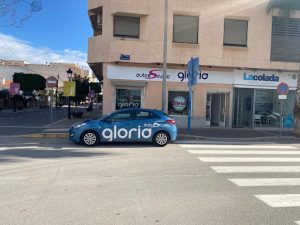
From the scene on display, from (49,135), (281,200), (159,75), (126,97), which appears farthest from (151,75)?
(281,200)

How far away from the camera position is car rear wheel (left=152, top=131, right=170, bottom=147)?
12773mm

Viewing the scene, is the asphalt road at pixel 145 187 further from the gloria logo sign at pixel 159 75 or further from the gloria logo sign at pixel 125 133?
the gloria logo sign at pixel 159 75

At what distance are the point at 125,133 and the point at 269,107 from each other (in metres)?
12.5

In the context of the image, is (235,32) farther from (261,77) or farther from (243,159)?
(243,159)

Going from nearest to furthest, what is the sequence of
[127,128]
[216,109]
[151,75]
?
[127,128] < [151,75] < [216,109]

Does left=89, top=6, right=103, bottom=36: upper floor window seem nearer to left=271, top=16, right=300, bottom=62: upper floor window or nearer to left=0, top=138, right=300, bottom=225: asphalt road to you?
left=271, top=16, right=300, bottom=62: upper floor window

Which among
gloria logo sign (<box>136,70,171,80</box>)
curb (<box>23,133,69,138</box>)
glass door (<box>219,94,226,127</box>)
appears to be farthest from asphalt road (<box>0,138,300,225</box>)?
glass door (<box>219,94,226,127</box>)

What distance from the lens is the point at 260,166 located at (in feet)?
30.0

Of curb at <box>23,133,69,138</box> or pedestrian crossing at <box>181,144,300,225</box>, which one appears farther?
curb at <box>23,133,69,138</box>

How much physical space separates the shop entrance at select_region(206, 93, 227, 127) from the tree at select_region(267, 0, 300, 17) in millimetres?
5736

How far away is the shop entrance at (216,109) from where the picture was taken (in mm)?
21250

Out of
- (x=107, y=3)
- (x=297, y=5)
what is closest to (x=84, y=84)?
(x=107, y=3)

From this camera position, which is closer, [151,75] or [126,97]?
[151,75]

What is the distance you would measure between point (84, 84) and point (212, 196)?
3199 centimetres
